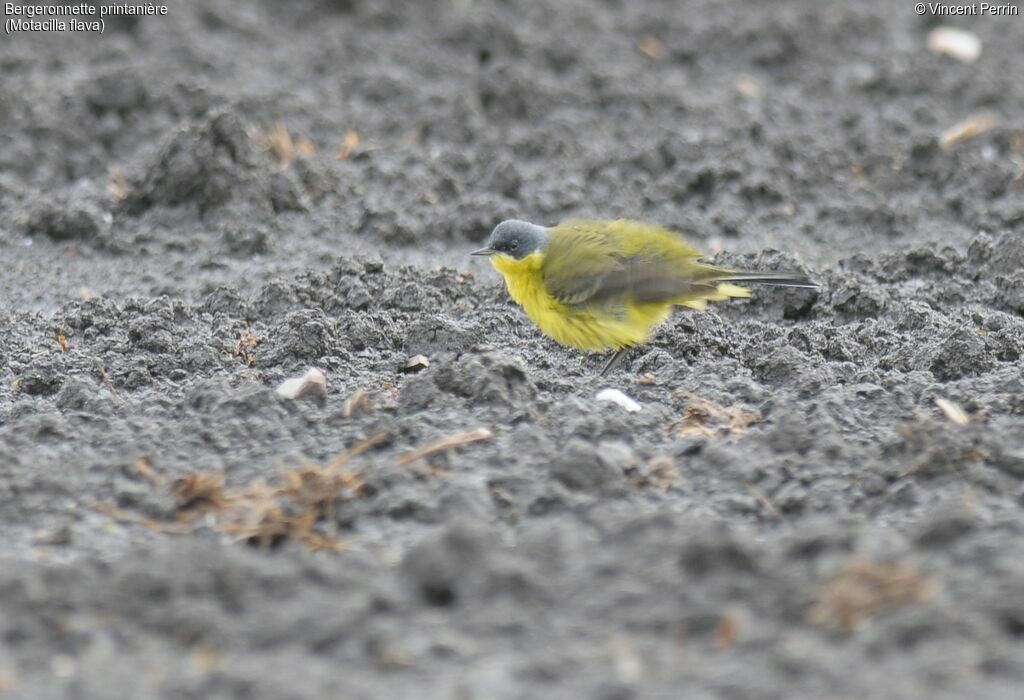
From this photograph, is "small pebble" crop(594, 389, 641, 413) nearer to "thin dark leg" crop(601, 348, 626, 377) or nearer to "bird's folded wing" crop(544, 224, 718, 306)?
"thin dark leg" crop(601, 348, 626, 377)

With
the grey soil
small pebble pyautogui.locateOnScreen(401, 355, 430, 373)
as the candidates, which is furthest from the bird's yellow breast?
small pebble pyautogui.locateOnScreen(401, 355, 430, 373)

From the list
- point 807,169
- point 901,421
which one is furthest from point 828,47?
point 901,421

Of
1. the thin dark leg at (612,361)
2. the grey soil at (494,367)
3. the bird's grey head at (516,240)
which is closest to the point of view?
the grey soil at (494,367)

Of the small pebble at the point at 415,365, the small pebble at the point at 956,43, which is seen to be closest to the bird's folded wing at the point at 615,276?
the small pebble at the point at 415,365

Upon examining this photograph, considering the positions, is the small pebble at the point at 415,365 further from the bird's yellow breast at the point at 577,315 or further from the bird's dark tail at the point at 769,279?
the bird's dark tail at the point at 769,279

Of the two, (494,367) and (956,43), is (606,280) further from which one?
(956,43)

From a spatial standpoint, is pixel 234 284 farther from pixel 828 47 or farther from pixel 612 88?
pixel 828 47
